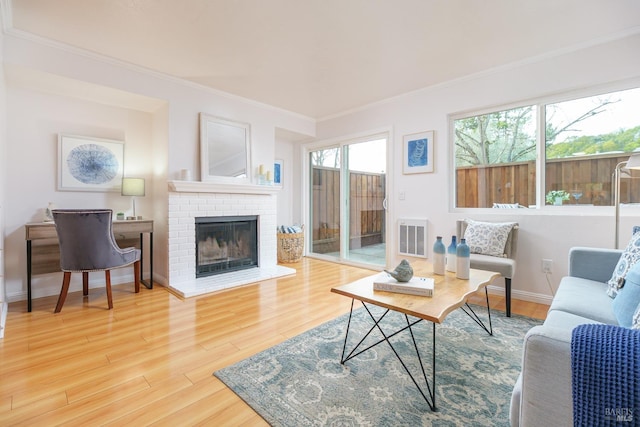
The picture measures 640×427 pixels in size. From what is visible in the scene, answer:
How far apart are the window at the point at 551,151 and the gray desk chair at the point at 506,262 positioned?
52 cm

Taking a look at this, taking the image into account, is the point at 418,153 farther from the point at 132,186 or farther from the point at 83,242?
the point at 83,242

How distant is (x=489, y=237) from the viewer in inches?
115

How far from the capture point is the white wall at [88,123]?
2.79 metres

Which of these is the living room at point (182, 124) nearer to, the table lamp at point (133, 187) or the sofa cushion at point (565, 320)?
the table lamp at point (133, 187)

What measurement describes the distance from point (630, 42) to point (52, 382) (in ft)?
15.8

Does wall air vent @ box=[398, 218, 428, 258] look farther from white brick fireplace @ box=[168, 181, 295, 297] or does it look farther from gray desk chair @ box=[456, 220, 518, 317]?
white brick fireplace @ box=[168, 181, 295, 297]

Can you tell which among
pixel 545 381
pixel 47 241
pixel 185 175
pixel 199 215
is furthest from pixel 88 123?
pixel 545 381

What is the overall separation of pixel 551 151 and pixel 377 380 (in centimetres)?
288

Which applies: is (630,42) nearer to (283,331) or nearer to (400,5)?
(400,5)

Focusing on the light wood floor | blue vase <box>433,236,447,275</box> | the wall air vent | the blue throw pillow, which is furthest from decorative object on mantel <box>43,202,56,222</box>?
the blue throw pillow

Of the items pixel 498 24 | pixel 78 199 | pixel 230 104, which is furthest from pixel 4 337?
pixel 498 24

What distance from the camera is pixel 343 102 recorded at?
13.8 feet

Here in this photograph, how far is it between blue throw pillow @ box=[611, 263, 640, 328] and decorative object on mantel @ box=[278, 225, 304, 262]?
3897mm

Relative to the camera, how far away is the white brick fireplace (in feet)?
11.0
